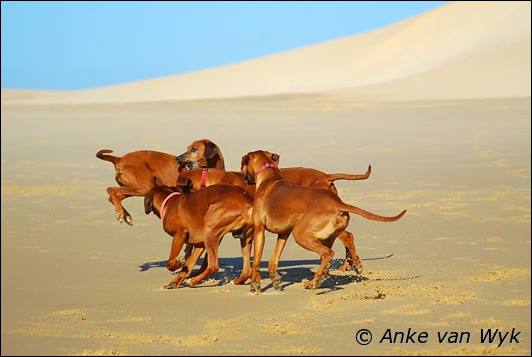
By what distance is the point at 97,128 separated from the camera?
116 ft

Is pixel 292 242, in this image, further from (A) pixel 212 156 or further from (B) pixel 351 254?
(B) pixel 351 254

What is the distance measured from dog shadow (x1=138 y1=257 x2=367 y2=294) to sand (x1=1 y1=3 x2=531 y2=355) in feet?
0.12

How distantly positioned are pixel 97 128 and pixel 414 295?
2703cm

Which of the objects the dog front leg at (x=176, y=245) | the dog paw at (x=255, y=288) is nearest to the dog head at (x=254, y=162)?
the dog front leg at (x=176, y=245)

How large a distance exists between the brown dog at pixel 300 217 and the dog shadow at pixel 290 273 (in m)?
0.31

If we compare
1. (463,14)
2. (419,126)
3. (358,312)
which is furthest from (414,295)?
(463,14)

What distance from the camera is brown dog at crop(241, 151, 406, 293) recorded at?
983 cm

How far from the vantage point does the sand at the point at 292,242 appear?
8141 millimetres

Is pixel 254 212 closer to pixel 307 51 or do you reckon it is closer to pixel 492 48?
pixel 492 48

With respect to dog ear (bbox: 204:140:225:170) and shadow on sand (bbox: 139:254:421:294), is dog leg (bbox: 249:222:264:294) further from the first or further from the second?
dog ear (bbox: 204:140:225:170)

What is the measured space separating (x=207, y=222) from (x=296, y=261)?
2.31m

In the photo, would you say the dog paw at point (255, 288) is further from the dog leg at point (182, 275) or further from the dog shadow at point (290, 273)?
the dog leg at point (182, 275)

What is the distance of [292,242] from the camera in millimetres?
14008

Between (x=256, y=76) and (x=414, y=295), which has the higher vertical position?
(x=256, y=76)
